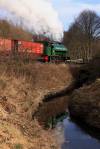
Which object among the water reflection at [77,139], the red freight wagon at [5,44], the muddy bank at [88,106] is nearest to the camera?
the water reflection at [77,139]

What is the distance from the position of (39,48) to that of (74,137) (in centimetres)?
3538

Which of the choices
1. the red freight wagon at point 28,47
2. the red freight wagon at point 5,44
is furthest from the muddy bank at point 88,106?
the red freight wagon at point 28,47

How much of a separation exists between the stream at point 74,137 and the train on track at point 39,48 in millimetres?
18632

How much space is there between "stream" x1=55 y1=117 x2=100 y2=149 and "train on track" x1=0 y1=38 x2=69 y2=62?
18.6 m

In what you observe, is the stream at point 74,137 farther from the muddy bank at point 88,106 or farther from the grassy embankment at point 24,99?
the muddy bank at point 88,106

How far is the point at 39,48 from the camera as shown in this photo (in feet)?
199

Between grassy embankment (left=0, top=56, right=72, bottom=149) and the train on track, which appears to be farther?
the train on track

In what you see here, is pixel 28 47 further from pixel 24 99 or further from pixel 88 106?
pixel 24 99

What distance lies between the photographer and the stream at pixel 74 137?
24.1 metres

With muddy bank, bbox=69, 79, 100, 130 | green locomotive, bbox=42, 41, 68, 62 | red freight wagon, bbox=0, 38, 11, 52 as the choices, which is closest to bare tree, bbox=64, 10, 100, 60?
green locomotive, bbox=42, 41, 68, 62

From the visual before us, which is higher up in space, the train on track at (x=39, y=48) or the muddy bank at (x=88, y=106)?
the train on track at (x=39, y=48)

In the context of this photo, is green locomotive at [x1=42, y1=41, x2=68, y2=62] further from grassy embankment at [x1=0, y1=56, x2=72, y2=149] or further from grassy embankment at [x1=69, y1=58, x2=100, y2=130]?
grassy embankment at [x1=69, y1=58, x2=100, y2=130]

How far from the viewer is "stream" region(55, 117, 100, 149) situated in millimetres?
24062

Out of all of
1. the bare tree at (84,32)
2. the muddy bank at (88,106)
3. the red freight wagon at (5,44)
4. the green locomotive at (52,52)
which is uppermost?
the bare tree at (84,32)
